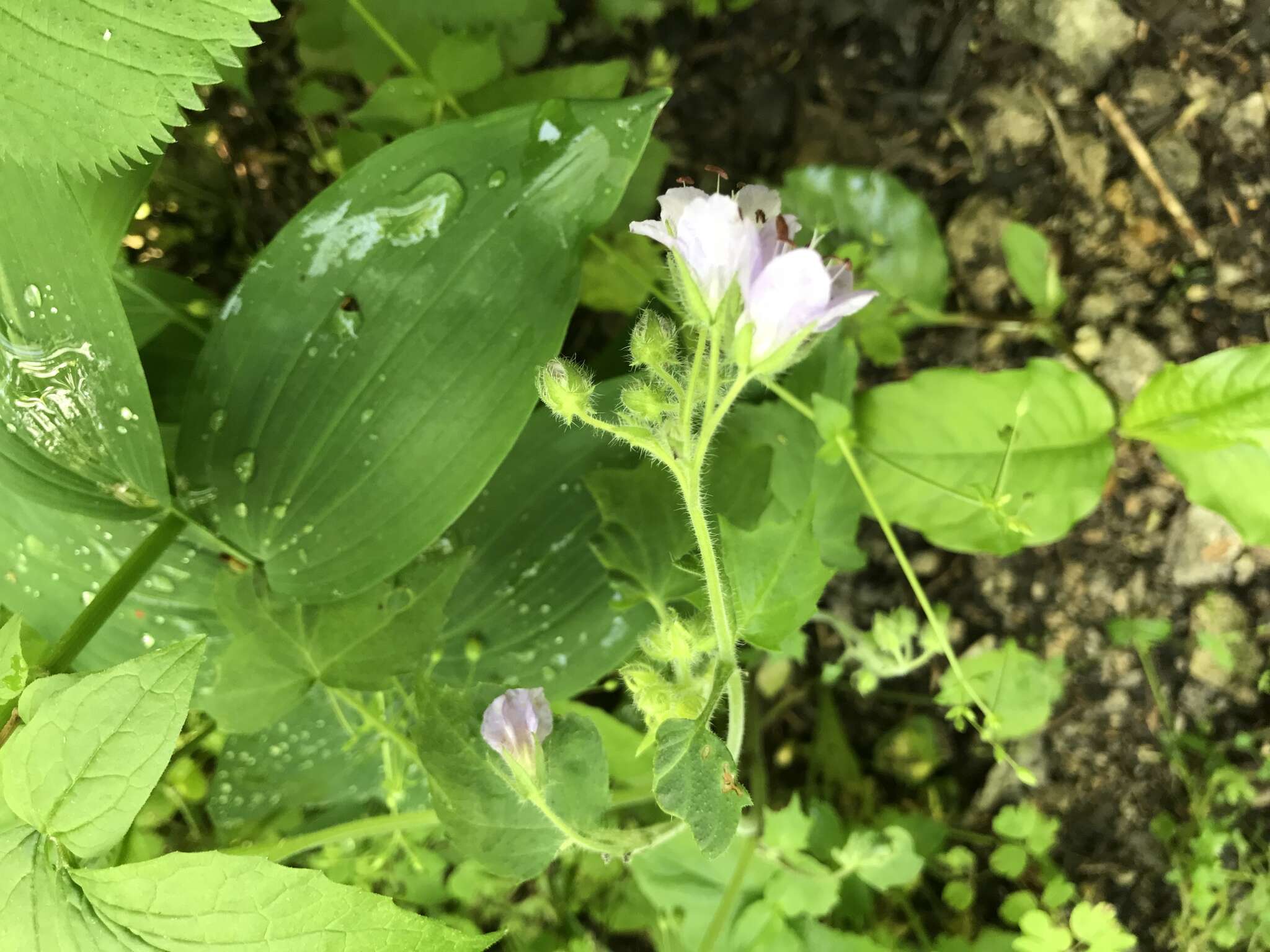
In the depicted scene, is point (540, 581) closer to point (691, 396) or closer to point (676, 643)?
point (676, 643)

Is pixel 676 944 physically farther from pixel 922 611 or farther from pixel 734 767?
pixel 734 767

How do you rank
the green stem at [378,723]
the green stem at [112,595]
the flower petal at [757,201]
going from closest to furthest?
the flower petal at [757,201], the green stem at [112,595], the green stem at [378,723]

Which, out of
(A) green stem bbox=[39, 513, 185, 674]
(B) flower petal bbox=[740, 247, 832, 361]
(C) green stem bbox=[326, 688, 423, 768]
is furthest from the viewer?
(C) green stem bbox=[326, 688, 423, 768]

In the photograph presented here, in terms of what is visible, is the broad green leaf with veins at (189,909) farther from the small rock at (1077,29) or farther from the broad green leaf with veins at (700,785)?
the small rock at (1077,29)

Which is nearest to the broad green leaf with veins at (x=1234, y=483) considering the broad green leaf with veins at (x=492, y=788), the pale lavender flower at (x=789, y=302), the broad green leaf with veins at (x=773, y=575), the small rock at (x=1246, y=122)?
the small rock at (x=1246, y=122)

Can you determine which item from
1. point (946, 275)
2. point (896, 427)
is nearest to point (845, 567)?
point (896, 427)

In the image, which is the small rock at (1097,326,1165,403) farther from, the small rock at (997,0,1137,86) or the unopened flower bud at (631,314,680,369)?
the unopened flower bud at (631,314,680,369)

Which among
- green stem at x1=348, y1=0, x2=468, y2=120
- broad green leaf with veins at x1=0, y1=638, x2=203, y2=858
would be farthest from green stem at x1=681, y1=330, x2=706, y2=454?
green stem at x1=348, y1=0, x2=468, y2=120
